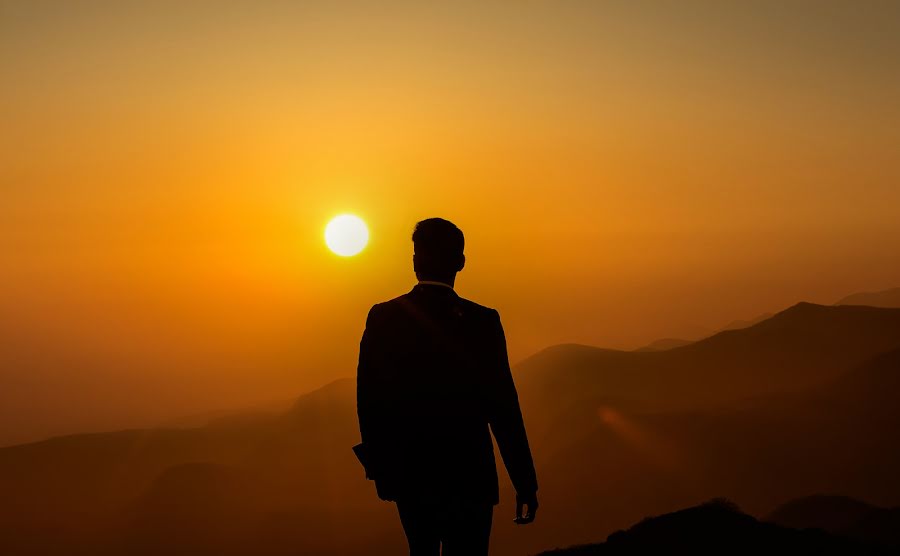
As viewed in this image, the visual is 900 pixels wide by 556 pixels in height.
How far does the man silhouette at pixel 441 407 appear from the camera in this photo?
4980 millimetres

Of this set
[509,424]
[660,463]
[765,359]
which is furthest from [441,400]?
[765,359]

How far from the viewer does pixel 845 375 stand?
5266 inches

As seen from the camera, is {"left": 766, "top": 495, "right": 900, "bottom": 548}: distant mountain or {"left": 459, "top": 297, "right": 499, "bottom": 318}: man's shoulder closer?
{"left": 459, "top": 297, "right": 499, "bottom": 318}: man's shoulder

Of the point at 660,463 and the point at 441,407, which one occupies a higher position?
the point at 441,407

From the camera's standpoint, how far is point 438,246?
5.12 metres

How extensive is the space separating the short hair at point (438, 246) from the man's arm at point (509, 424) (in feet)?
1.44

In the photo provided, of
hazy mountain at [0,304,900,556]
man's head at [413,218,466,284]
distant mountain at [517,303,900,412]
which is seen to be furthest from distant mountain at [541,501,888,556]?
distant mountain at [517,303,900,412]

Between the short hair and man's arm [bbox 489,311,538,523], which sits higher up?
the short hair

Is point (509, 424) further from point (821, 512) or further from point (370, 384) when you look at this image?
point (821, 512)

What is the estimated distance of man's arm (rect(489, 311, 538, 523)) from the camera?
5059mm

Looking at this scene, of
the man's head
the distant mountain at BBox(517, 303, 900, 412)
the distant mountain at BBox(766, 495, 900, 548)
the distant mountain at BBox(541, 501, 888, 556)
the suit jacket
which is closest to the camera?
the suit jacket

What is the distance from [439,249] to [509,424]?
117cm

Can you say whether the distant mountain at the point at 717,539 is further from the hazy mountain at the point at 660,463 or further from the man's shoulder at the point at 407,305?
the hazy mountain at the point at 660,463

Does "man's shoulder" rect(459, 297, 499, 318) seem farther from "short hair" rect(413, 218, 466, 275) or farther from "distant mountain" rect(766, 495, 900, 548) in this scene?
"distant mountain" rect(766, 495, 900, 548)
